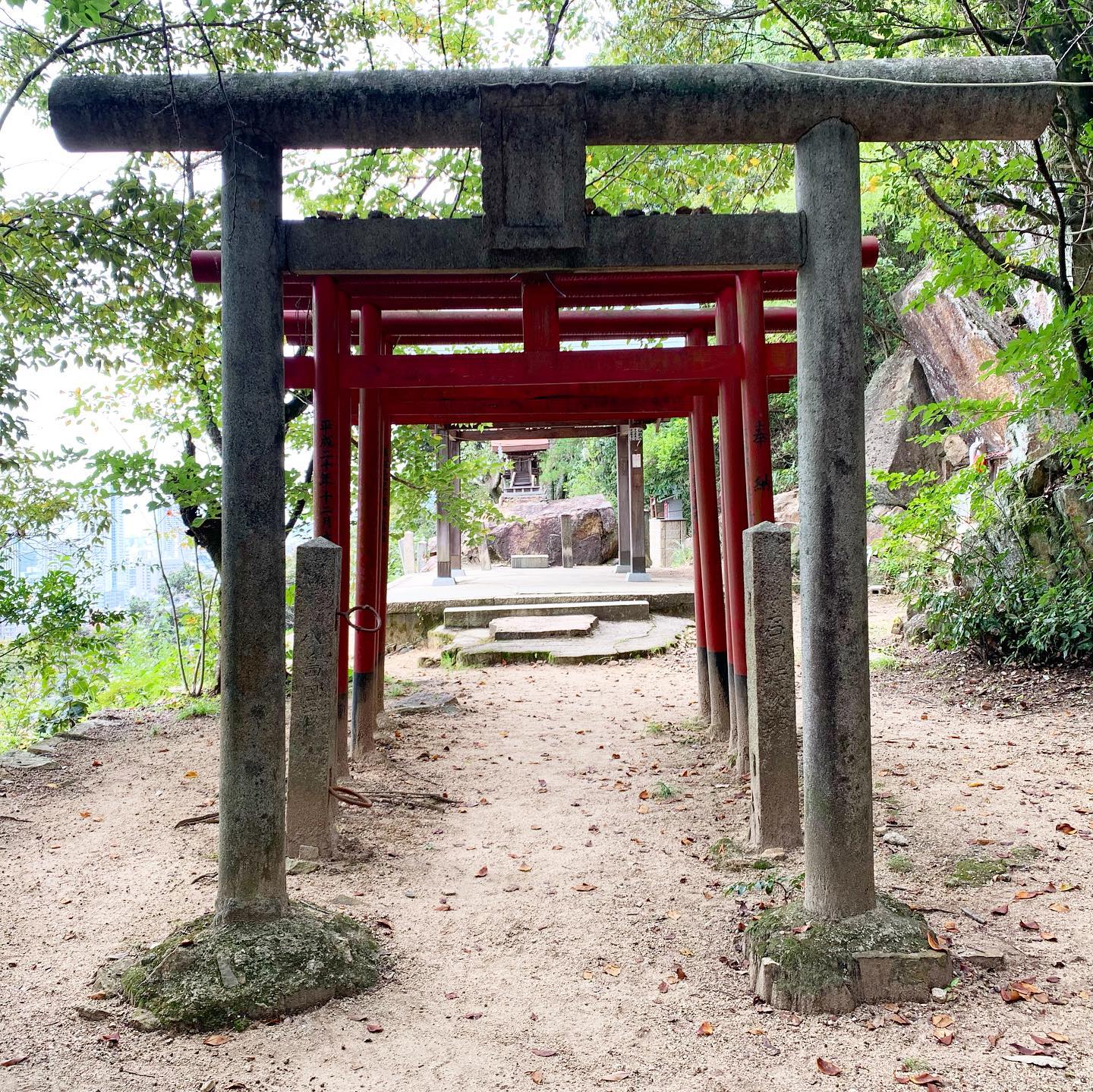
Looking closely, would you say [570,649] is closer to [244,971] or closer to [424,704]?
[424,704]

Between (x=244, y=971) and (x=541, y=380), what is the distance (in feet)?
9.22

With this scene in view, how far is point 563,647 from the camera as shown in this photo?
432 inches

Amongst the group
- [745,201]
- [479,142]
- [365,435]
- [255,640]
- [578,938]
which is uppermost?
→ [745,201]

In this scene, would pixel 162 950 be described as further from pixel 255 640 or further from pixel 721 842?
pixel 721 842


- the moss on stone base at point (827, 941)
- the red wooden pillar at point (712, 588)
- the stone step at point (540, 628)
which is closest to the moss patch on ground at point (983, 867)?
the moss on stone base at point (827, 941)

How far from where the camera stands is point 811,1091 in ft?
8.15

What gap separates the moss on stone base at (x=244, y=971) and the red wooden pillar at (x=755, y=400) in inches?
123

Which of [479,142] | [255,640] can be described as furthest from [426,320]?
[255,640]

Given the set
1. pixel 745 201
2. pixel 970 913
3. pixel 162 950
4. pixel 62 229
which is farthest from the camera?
pixel 745 201

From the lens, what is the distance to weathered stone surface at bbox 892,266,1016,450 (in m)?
13.5

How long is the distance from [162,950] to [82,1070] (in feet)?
1.73

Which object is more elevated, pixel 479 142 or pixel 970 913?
pixel 479 142

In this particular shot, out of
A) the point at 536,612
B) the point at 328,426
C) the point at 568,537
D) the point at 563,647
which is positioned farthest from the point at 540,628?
the point at 568,537

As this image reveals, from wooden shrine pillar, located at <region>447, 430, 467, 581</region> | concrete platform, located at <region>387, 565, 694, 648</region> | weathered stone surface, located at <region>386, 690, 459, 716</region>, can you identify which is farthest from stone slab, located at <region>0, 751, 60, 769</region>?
wooden shrine pillar, located at <region>447, 430, 467, 581</region>
